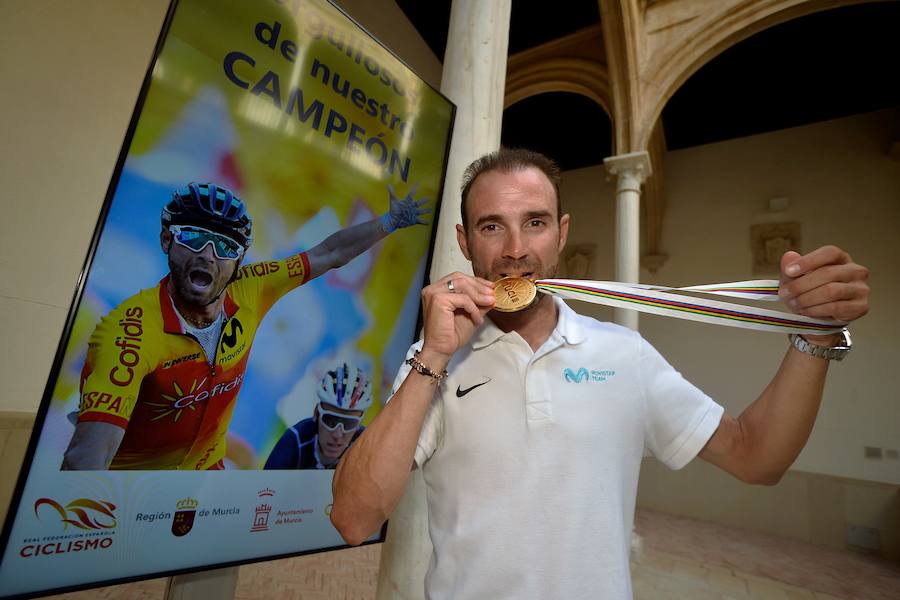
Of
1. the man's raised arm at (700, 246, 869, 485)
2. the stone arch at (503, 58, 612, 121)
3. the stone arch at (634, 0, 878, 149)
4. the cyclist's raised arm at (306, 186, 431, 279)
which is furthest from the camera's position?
the stone arch at (503, 58, 612, 121)

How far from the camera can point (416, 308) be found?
2148mm

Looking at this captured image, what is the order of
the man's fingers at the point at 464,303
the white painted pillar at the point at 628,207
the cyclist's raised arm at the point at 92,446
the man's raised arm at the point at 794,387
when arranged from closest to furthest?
the man's raised arm at the point at 794,387 < the man's fingers at the point at 464,303 < the cyclist's raised arm at the point at 92,446 < the white painted pillar at the point at 628,207

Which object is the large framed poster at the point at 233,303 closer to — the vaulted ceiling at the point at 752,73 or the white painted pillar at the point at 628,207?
the white painted pillar at the point at 628,207

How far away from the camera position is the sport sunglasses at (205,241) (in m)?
1.43

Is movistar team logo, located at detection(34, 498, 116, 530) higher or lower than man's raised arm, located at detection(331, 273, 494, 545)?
lower

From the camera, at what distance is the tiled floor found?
4.16m

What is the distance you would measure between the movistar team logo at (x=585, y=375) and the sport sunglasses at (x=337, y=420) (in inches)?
41.3

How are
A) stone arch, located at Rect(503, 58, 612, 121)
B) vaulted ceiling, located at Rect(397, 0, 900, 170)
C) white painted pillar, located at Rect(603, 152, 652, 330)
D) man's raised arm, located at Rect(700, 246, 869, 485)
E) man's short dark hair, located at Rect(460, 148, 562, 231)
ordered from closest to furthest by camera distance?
1. man's raised arm, located at Rect(700, 246, 869, 485)
2. man's short dark hair, located at Rect(460, 148, 562, 231)
3. white painted pillar, located at Rect(603, 152, 652, 330)
4. vaulted ceiling, located at Rect(397, 0, 900, 170)
5. stone arch, located at Rect(503, 58, 612, 121)

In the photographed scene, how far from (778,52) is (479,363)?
392 inches

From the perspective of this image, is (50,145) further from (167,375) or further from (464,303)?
(464,303)

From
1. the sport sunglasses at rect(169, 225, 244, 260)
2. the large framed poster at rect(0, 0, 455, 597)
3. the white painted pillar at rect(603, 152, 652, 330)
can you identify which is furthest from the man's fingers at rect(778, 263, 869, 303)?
the white painted pillar at rect(603, 152, 652, 330)

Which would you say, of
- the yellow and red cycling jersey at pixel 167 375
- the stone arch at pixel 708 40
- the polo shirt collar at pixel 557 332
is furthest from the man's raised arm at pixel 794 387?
the stone arch at pixel 708 40

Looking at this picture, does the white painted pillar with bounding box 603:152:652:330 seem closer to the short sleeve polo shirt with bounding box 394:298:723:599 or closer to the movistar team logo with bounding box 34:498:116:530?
the short sleeve polo shirt with bounding box 394:298:723:599

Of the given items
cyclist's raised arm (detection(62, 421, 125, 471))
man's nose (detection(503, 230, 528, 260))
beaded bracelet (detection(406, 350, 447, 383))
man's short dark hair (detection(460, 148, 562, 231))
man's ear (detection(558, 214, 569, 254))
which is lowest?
cyclist's raised arm (detection(62, 421, 125, 471))
